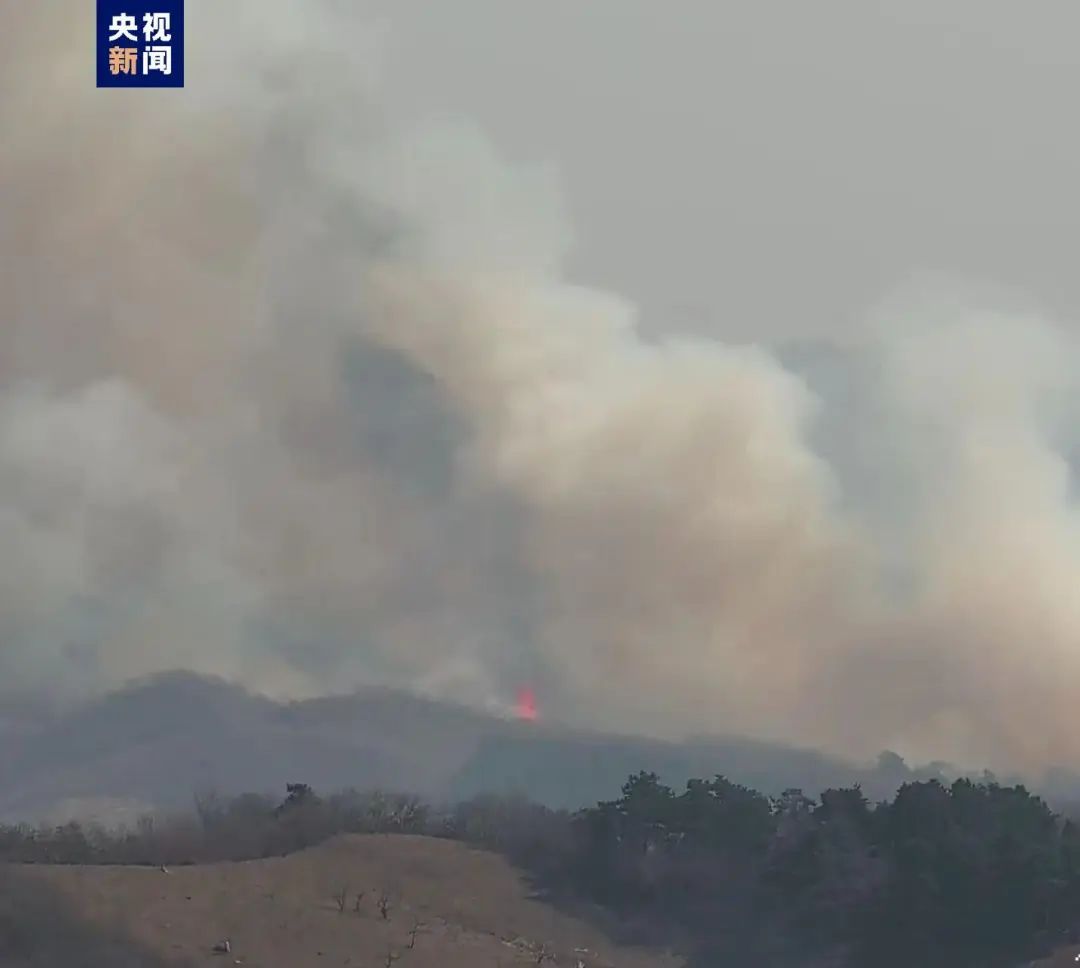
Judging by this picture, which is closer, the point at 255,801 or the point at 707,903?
the point at 707,903

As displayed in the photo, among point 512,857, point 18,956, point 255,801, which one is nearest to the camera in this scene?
point 18,956

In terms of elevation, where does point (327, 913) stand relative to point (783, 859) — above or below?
below

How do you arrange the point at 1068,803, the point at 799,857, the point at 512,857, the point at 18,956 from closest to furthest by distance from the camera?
the point at 18,956, the point at 799,857, the point at 512,857, the point at 1068,803

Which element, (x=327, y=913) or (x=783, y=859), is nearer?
(x=327, y=913)

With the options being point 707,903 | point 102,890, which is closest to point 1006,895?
point 707,903

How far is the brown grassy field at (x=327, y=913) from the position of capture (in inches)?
1794

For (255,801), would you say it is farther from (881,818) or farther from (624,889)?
(881,818)

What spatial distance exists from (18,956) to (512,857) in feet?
74.1

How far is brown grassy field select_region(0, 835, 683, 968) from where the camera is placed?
1794 inches

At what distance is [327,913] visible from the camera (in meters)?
49.2

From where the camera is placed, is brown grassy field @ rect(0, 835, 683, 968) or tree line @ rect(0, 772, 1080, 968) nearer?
brown grassy field @ rect(0, 835, 683, 968)

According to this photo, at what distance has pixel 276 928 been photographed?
47.4 metres

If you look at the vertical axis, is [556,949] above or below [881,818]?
below

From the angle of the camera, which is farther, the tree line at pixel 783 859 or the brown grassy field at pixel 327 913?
the tree line at pixel 783 859
